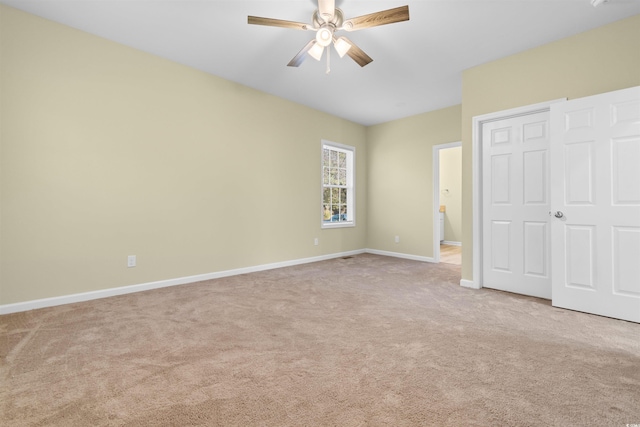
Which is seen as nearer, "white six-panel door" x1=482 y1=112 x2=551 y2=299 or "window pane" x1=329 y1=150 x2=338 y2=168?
"white six-panel door" x1=482 y1=112 x2=551 y2=299

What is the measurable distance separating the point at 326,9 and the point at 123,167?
2.70 metres

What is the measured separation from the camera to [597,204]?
8.71 ft

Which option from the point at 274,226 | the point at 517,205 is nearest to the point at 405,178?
the point at 517,205

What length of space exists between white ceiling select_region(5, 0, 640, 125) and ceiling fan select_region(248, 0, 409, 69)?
0.16 m

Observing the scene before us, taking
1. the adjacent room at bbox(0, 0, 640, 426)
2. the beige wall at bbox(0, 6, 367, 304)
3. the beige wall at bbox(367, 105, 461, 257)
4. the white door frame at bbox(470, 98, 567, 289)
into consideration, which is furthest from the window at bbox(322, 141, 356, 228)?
the white door frame at bbox(470, 98, 567, 289)

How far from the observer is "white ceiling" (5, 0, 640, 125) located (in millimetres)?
2562

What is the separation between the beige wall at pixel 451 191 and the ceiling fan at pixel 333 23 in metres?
5.94

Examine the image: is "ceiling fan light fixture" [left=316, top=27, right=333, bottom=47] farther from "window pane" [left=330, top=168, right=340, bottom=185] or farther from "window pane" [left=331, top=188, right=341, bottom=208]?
"window pane" [left=331, top=188, right=341, bottom=208]

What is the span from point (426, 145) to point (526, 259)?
9.29 ft

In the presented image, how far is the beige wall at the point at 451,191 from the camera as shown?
7.82 metres

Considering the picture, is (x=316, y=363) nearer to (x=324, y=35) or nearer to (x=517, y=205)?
(x=324, y=35)

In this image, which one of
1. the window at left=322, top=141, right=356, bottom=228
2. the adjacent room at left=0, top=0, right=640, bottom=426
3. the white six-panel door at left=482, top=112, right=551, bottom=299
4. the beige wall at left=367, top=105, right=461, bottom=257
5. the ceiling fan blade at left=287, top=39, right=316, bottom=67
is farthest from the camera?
the window at left=322, top=141, right=356, bottom=228

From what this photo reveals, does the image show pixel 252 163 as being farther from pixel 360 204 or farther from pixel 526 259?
pixel 526 259

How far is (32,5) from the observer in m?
2.62
